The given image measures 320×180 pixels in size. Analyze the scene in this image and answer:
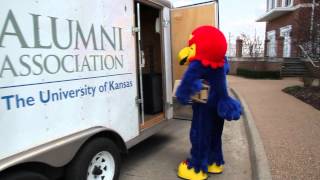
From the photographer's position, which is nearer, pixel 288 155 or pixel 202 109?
pixel 202 109

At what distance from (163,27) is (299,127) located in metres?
3.47

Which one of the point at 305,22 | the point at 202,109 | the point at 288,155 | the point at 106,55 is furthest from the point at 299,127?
the point at 305,22

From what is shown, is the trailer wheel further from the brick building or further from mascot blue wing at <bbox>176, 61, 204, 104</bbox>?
the brick building

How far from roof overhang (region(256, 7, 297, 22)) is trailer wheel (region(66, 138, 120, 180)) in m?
21.2

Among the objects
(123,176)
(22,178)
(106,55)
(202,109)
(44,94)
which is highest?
(106,55)

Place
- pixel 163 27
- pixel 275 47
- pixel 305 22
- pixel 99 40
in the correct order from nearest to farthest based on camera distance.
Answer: pixel 99 40 < pixel 163 27 < pixel 305 22 < pixel 275 47

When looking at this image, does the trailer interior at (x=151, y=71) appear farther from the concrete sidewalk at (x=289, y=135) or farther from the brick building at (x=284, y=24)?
the brick building at (x=284, y=24)

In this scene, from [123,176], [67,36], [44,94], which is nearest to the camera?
[44,94]

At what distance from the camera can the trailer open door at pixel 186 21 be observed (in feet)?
19.5

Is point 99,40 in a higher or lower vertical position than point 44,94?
higher

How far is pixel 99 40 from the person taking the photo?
3795 mm

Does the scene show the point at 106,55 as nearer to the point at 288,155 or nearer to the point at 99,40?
the point at 99,40

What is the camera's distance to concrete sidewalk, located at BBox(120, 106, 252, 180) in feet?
15.0

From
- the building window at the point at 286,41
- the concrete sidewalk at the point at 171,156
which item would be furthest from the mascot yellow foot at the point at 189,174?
the building window at the point at 286,41
